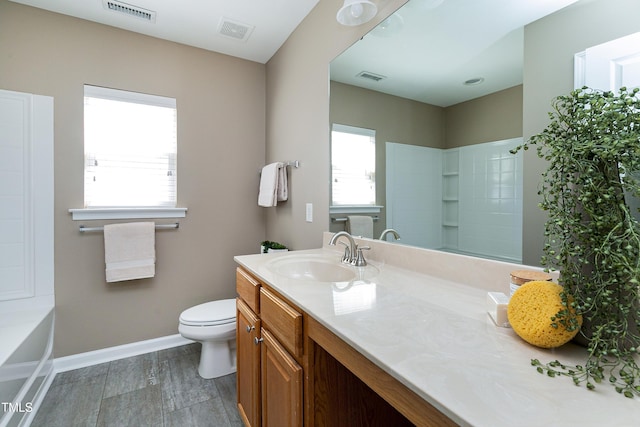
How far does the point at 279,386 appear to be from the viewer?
41.8 inches

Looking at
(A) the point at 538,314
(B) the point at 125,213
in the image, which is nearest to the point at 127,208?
(B) the point at 125,213

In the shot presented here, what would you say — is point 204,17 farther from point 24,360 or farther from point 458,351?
point 458,351

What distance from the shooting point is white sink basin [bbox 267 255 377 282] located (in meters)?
1.45

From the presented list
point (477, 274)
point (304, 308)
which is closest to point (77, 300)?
point (304, 308)

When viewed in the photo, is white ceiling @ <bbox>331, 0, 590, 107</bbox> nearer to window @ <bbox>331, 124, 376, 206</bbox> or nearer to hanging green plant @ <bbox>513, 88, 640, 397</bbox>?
window @ <bbox>331, 124, 376, 206</bbox>

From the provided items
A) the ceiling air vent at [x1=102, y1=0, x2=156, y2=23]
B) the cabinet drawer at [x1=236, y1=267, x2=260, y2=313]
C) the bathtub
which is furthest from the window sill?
the ceiling air vent at [x1=102, y1=0, x2=156, y2=23]

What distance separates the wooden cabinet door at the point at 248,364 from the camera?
4.17 feet

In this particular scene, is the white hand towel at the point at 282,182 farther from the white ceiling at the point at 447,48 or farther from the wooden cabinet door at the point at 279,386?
the wooden cabinet door at the point at 279,386

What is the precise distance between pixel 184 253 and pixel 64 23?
1.79 m

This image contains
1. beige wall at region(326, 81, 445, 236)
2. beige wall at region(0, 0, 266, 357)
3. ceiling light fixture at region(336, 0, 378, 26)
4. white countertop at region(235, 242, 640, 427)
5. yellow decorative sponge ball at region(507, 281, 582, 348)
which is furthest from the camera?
beige wall at region(0, 0, 266, 357)

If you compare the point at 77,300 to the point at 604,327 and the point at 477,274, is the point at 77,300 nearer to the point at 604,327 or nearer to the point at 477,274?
the point at 477,274

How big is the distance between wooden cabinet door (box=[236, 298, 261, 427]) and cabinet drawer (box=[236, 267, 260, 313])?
4cm

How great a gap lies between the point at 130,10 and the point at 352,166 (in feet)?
6.04

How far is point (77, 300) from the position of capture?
2105 millimetres
